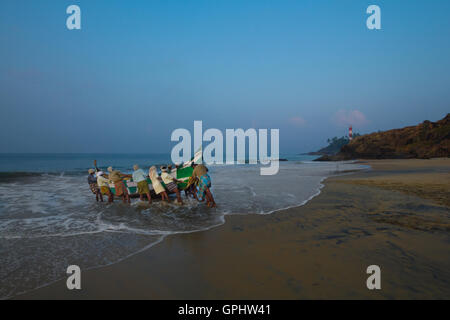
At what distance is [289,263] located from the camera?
4.28 metres

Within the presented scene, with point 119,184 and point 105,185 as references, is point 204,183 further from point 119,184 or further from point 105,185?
point 105,185

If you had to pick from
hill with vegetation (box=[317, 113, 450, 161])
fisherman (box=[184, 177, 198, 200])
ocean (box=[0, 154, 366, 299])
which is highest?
hill with vegetation (box=[317, 113, 450, 161])

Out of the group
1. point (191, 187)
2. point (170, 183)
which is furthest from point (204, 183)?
point (191, 187)

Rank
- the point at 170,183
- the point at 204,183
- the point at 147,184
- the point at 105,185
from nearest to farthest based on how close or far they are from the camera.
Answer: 1. the point at 204,183
2. the point at 170,183
3. the point at 147,184
4. the point at 105,185

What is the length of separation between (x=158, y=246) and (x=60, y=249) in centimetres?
236

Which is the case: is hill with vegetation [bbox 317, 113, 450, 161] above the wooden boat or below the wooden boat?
above

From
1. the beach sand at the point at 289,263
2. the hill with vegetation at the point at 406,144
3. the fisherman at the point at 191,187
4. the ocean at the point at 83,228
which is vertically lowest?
the ocean at the point at 83,228

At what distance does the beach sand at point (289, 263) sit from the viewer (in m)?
3.45

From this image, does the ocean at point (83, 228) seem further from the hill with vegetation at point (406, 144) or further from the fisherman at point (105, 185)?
the hill with vegetation at point (406, 144)

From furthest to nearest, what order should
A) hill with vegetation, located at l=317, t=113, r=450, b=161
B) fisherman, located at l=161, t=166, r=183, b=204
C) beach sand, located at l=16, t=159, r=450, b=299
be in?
hill with vegetation, located at l=317, t=113, r=450, b=161
fisherman, located at l=161, t=166, r=183, b=204
beach sand, located at l=16, t=159, r=450, b=299

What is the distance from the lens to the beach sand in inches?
136

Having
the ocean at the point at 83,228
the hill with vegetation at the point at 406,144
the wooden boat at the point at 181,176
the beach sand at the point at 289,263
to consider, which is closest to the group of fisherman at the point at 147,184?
the wooden boat at the point at 181,176

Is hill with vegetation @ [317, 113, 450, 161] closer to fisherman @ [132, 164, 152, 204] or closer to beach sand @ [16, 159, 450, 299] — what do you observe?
beach sand @ [16, 159, 450, 299]

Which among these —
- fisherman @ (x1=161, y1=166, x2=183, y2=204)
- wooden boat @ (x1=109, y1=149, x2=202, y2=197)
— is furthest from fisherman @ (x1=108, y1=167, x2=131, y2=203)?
fisherman @ (x1=161, y1=166, x2=183, y2=204)
